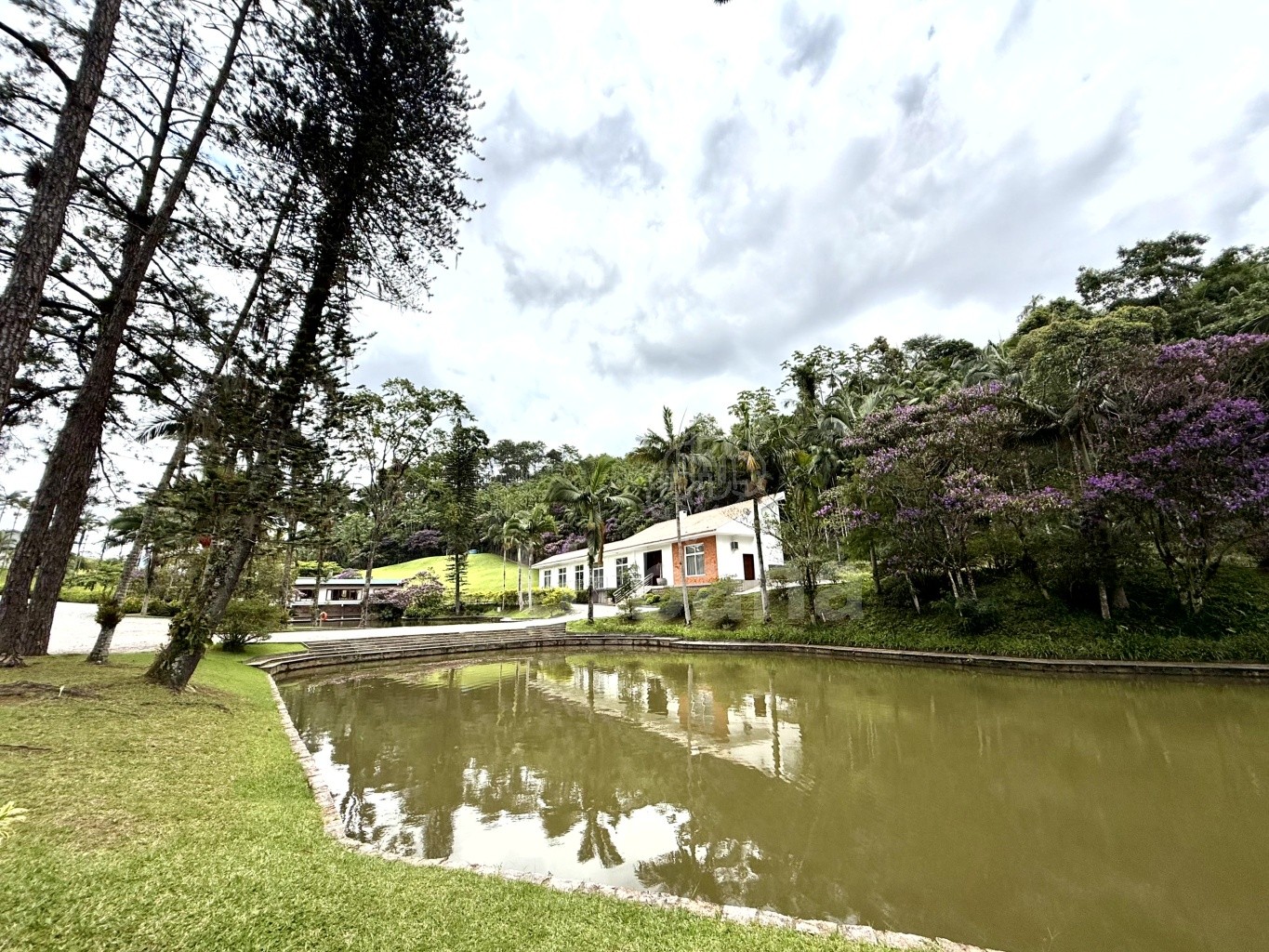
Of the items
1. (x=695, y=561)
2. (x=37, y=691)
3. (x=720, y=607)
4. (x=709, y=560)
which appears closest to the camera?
(x=37, y=691)

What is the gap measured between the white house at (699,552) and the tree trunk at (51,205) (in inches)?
747

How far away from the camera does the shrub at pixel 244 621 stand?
44.1 ft

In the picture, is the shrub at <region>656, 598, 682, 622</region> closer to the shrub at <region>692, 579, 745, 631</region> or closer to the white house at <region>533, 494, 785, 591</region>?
the shrub at <region>692, 579, 745, 631</region>

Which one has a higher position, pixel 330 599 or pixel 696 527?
pixel 696 527

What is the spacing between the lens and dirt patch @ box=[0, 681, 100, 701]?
19.9ft

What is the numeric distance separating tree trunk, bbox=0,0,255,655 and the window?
68.3 ft

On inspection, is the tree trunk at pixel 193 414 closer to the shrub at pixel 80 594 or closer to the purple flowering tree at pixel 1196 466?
the purple flowering tree at pixel 1196 466

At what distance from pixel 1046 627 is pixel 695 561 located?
46.3 feet

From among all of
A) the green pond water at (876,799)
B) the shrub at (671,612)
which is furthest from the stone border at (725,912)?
the shrub at (671,612)

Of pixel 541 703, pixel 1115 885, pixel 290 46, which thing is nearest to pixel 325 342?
pixel 290 46

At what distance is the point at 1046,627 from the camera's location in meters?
13.6

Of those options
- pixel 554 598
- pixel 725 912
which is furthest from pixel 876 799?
pixel 554 598

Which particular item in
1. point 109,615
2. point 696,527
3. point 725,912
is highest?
point 696,527

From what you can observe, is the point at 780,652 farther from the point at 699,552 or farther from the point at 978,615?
the point at 699,552
